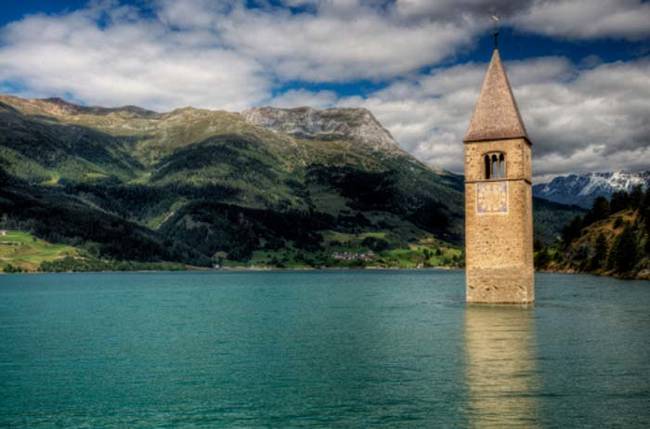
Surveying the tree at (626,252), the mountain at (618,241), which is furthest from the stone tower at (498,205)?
the tree at (626,252)

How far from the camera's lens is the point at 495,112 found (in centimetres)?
6788

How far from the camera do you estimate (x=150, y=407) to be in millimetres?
30094

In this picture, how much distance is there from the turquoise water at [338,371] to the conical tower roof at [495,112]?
57.3 ft

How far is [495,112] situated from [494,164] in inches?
209

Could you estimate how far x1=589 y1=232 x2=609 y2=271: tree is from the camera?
564 ft

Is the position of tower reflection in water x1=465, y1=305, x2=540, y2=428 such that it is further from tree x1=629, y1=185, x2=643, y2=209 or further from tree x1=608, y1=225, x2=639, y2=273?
tree x1=629, y1=185, x2=643, y2=209

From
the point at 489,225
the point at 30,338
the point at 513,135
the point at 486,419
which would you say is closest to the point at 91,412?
the point at 486,419

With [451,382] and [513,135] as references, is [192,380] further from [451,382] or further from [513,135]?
[513,135]

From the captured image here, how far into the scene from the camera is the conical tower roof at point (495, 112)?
6662 cm

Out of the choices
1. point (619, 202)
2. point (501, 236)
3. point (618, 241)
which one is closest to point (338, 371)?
point (501, 236)

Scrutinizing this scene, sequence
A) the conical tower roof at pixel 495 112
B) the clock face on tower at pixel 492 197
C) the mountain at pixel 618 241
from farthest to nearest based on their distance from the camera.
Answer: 1. the mountain at pixel 618 241
2. the conical tower roof at pixel 495 112
3. the clock face on tower at pixel 492 197

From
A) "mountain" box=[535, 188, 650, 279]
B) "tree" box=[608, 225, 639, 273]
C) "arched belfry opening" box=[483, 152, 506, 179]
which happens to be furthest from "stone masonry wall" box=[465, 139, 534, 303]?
"tree" box=[608, 225, 639, 273]

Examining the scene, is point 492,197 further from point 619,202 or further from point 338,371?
point 619,202

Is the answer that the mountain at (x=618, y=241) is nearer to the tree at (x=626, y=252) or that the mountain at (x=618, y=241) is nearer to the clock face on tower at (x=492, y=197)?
the tree at (x=626, y=252)
